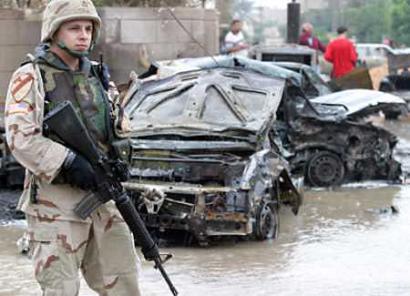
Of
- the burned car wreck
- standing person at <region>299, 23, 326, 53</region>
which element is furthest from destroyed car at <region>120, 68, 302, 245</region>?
standing person at <region>299, 23, 326, 53</region>

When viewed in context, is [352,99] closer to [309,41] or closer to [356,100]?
[356,100]

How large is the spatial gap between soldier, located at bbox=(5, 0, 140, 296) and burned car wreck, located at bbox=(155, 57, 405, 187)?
22.2 ft

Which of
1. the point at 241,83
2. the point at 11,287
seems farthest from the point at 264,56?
the point at 11,287

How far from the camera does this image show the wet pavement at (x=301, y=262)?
6.68 meters

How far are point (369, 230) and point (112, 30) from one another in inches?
239

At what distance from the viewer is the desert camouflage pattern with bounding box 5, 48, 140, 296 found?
4223 mm

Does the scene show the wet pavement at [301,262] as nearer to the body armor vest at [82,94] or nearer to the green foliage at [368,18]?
the body armor vest at [82,94]

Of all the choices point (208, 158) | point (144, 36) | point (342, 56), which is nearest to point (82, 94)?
point (208, 158)

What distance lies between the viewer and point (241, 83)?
33.1ft

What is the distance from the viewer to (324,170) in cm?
1176

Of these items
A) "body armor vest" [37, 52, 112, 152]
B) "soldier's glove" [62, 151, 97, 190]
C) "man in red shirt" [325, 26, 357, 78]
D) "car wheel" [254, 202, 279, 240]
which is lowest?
"car wheel" [254, 202, 279, 240]

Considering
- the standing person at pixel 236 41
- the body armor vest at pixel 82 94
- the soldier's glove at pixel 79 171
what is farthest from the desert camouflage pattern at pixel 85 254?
the standing person at pixel 236 41

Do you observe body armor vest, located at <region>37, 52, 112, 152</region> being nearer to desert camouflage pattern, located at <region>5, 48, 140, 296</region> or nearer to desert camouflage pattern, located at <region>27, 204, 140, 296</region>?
desert camouflage pattern, located at <region>5, 48, 140, 296</region>

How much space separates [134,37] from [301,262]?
7100 millimetres
